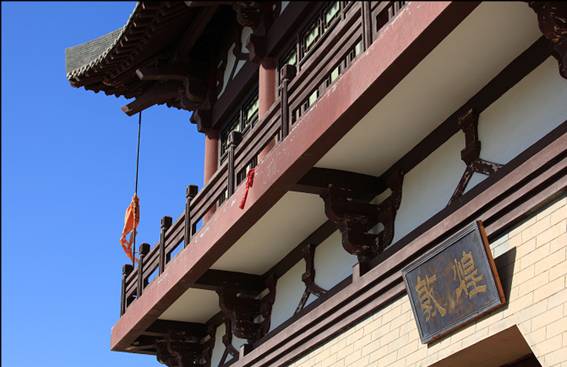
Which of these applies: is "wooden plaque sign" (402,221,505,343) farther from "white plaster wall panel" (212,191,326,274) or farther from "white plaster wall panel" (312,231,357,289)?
"white plaster wall panel" (212,191,326,274)

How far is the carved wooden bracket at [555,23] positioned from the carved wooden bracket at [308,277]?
3840 millimetres

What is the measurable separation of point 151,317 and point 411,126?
14.7ft

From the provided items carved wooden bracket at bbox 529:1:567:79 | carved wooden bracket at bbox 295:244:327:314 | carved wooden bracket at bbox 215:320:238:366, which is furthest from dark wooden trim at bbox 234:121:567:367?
carved wooden bracket at bbox 215:320:238:366

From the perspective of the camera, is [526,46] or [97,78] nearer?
[526,46]

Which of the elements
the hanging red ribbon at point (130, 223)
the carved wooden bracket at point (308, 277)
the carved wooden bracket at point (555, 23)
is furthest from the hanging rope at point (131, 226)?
the carved wooden bracket at point (555, 23)

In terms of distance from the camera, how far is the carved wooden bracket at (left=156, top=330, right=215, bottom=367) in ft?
42.1

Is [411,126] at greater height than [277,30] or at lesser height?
lesser

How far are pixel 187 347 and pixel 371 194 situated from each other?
442 centimetres

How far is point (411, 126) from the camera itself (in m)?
8.73

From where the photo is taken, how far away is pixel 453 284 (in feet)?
25.7

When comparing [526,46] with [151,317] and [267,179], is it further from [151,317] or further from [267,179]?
[151,317]

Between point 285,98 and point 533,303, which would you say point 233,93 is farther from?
point 533,303

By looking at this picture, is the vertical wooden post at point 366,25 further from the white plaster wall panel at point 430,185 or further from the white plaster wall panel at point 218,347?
the white plaster wall panel at point 218,347

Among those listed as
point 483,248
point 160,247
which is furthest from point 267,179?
point 160,247
